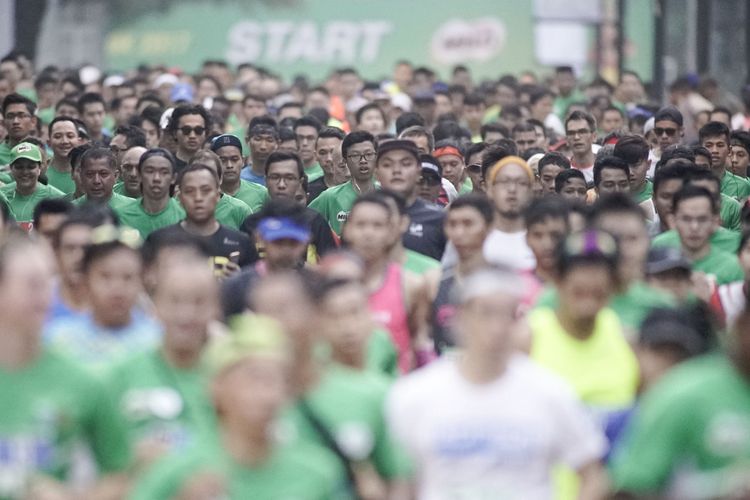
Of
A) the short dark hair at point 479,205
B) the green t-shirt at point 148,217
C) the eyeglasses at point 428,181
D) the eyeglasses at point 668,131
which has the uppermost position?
the short dark hair at point 479,205

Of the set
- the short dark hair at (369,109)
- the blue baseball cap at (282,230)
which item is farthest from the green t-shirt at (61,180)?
the blue baseball cap at (282,230)

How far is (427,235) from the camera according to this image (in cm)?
1370

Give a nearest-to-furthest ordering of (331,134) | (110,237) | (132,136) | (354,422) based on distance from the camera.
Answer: (354,422)
(110,237)
(132,136)
(331,134)

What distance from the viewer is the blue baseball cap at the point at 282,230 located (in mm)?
10914

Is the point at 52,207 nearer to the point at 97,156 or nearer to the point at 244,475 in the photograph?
the point at 97,156

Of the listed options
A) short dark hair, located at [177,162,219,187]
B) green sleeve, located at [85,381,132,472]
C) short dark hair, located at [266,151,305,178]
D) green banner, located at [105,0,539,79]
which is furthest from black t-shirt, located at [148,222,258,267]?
green banner, located at [105,0,539,79]

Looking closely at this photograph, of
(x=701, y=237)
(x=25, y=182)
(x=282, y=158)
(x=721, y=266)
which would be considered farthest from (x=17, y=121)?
(x=721, y=266)

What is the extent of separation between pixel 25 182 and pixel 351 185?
8.64ft

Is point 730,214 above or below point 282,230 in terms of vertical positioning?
below

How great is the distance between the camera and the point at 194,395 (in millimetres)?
→ 8023

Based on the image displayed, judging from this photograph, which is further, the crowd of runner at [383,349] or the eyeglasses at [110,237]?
the eyeglasses at [110,237]

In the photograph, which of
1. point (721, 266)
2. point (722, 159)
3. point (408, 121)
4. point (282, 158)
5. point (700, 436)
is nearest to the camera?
point (700, 436)

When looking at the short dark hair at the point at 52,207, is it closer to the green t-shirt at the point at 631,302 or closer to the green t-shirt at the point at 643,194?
the green t-shirt at the point at 631,302

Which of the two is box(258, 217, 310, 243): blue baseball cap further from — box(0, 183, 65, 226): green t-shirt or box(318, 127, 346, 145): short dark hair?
box(318, 127, 346, 145): short dark hair
